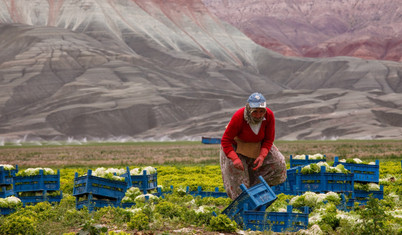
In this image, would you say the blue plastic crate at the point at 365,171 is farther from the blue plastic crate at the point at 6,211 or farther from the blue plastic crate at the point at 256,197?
the blue plastic crate at the point at 6,211

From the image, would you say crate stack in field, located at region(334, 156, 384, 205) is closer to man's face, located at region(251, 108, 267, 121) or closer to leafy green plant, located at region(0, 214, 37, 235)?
man's face, located at region(251, 108, 267, 121)

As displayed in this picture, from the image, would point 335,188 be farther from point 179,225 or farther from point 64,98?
point 64,98

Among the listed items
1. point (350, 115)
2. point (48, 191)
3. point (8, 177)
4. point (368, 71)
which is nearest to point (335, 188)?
point (48, 191)

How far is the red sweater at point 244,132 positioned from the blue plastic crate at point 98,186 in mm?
3945

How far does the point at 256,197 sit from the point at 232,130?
1.37m

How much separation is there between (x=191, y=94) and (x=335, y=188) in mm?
130039

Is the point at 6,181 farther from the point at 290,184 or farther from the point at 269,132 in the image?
the point at 269,132

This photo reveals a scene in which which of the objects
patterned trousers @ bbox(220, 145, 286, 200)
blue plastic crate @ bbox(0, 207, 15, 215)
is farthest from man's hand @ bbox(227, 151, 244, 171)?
blue plastic crate @ bbox(0, 207, 15, 215)

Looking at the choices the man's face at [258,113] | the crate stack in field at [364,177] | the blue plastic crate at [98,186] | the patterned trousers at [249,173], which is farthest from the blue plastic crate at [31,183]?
the crate stack in field at [364,177]

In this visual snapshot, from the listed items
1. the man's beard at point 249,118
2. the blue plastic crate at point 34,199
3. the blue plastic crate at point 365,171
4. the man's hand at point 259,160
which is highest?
the man's beard at point 249,118

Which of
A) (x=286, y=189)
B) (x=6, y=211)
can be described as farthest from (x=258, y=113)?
(x=6, y=211)

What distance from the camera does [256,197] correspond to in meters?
10.3

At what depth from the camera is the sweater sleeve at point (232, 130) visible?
10.7 meters

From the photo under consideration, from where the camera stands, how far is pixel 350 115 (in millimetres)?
116500
